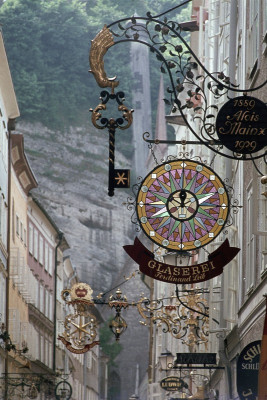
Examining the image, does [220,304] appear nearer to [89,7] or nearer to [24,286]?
[24,286]

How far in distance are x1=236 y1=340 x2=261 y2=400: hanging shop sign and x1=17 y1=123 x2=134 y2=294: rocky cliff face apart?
9313 centimetres

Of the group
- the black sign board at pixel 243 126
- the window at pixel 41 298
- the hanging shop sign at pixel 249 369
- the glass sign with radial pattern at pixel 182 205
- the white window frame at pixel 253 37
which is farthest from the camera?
the window at pixel 41 298

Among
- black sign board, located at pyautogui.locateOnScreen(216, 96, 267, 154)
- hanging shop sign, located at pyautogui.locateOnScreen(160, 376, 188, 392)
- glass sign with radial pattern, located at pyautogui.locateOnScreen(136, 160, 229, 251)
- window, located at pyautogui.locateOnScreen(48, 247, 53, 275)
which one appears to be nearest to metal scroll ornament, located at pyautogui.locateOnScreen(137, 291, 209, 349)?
hanging shop sign, located at pyautogui.locateOnScreen(160, 376, 188, 392)

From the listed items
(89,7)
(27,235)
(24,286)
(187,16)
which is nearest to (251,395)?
(24,286)

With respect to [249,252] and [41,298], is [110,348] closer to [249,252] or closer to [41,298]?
[41,298]

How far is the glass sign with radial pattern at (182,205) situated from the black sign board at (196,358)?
26.9 feet

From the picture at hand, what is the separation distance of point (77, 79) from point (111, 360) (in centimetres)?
4193

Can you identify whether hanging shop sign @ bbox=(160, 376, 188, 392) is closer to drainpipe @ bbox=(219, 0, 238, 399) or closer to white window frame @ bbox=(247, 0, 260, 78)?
drainpipe @ bbox=(219, 0, 238, 399)

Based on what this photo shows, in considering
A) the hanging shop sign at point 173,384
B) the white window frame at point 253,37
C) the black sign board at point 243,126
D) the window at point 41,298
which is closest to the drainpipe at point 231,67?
the white window frame at point 253,37

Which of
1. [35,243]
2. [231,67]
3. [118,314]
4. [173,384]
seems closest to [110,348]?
[35,243]

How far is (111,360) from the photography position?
9950cm

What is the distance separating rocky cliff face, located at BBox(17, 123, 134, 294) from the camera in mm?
110250

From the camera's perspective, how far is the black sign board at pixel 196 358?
67.8 feet

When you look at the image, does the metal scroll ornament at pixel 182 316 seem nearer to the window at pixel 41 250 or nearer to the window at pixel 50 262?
the window at pixel 41 250
